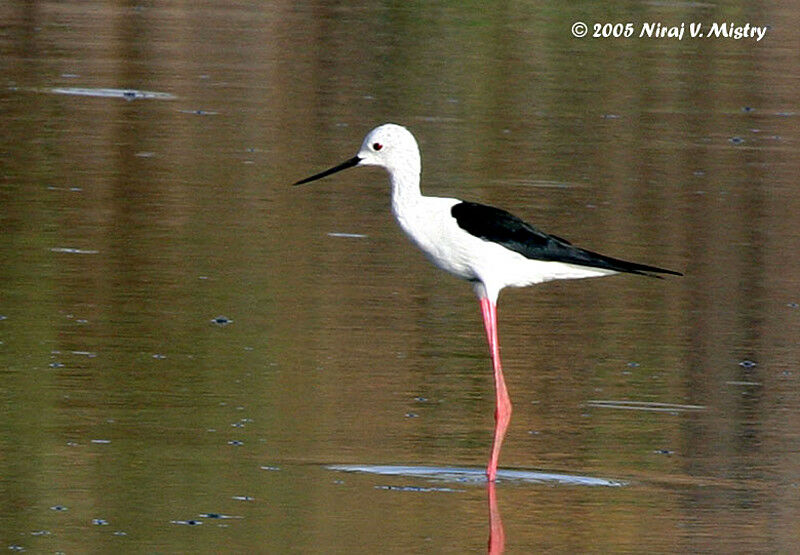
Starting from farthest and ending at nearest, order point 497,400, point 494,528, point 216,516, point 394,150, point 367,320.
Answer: point 367,320
point 394,150
point 497,400
point 494,528
point 216,516

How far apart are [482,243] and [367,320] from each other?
4.50 ft

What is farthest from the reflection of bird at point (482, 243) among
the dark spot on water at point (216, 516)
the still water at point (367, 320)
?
the dark spot on water at point (216, 516)

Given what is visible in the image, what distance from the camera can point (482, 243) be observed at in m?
7.13

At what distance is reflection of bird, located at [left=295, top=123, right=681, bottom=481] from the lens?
7.13 m

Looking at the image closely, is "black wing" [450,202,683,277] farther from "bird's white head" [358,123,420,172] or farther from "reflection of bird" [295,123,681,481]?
"bird's white head" [358,123,420,172]

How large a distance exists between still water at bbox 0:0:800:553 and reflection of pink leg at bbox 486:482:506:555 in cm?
2

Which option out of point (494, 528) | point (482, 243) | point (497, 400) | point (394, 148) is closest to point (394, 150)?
point (394, 148)

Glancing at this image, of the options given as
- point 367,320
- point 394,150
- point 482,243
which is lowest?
point 367,320

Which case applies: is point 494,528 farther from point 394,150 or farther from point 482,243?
point 394,150

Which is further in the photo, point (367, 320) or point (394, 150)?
point (367, 320)

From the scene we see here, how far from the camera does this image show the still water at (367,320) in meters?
5.97

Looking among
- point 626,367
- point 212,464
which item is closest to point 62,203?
point 626,367

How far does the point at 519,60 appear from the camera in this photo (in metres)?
17.6

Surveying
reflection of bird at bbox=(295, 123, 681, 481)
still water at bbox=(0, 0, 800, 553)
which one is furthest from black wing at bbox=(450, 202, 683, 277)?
still water at bbox=(0, 0, 800, 553)
